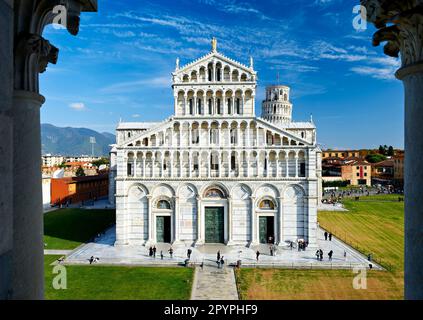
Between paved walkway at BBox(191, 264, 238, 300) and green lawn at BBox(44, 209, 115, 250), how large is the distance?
1359cm

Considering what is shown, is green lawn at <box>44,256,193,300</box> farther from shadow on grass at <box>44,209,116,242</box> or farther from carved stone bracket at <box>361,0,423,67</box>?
carved stone bracket at <box>361,0,423,67</box>

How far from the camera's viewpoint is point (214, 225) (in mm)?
30359

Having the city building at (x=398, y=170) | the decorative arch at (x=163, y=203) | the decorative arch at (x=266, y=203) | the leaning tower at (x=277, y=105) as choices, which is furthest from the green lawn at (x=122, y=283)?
the city building at (x=398, y=170)

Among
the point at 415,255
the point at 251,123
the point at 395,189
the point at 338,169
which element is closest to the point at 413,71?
the point at 415,255

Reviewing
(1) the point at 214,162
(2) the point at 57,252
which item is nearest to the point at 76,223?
(2) the point at 57,252

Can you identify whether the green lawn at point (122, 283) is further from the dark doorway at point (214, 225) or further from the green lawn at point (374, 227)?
the green lawn at point (374, 227)

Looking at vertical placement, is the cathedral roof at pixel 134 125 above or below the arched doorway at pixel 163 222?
above

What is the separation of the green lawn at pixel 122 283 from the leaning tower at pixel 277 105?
56.9 m

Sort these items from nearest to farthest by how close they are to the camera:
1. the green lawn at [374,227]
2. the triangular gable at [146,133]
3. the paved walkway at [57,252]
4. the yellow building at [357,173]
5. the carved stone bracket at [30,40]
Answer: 1. the carved stone bracket at [30,40]
2. the paved walkway at [57,252]
3. the green lawn at [374,227]
4. the triangular gable at [146,133]
5. the yellow building at [357,173]

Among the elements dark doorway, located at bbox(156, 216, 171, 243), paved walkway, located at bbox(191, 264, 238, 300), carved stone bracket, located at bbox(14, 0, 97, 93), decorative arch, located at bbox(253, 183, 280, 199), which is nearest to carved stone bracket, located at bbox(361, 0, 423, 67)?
carved stone bracket, located at bbox(14, 0, 97, 93)

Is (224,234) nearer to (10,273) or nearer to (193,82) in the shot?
(193,82)

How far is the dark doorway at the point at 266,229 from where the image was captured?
30.1 metres

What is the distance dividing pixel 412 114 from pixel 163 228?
2851cm

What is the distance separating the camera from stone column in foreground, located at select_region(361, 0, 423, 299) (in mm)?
3844
